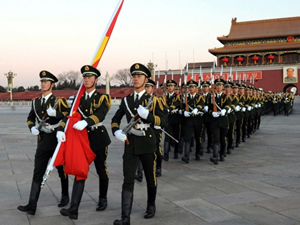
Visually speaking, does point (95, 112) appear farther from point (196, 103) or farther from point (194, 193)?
point (196, 103)

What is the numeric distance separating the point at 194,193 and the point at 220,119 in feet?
9.04

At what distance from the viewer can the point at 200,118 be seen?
761cm

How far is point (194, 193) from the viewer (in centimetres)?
495

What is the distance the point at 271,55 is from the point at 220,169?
41270 millimetres

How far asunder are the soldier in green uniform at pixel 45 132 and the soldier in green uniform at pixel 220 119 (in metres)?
3.70

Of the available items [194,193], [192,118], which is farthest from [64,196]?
[192,118]

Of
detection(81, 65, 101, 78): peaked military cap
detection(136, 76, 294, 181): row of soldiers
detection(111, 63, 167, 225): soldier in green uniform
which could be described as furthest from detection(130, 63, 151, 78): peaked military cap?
detection(136, 76, 294, 181): row of soldiers

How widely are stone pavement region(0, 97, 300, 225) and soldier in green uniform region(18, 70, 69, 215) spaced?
197mm

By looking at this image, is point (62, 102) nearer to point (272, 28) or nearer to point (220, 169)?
point (220, 169)

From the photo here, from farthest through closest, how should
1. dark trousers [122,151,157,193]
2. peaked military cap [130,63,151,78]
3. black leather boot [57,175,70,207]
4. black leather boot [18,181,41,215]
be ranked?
black leather boot [57,175,70,207], black leather boot [18,181,41,215], peaked military cap [130,63,151,78], dark trousers [122,151,157,193]

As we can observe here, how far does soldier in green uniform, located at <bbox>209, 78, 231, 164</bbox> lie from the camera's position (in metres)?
7.34

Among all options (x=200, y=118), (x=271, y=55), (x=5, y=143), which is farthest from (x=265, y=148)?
(x=271, y=55)

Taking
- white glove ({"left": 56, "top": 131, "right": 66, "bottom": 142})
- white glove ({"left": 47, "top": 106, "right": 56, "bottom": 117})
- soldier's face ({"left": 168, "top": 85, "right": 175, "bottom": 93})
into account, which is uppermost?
soldier's face ({"left": 168, "top": 85, "right": 175, "bottom": 93})

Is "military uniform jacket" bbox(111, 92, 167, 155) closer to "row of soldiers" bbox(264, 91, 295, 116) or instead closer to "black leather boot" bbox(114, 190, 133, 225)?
"black leather boot" bbox(114, 190, 133, 225)
